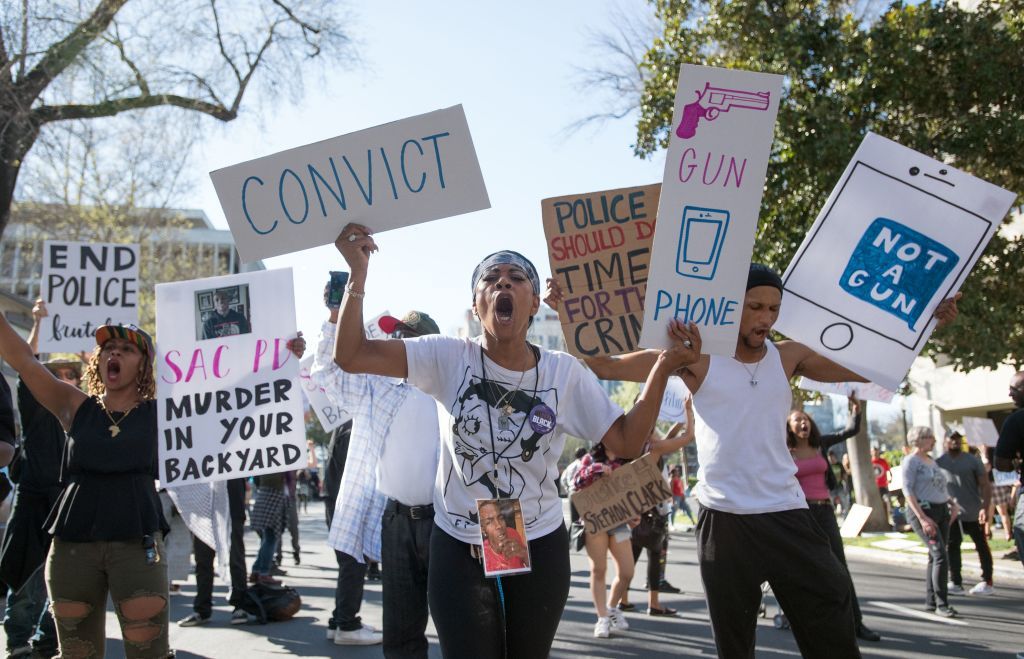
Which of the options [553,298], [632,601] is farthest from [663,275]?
[632,601]

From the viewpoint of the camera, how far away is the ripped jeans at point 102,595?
3938 millimetres

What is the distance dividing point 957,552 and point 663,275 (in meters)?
8.82

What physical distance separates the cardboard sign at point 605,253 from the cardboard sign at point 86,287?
18.3ft

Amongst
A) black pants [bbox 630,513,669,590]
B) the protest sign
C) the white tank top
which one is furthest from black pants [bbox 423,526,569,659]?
black pants [bbox 630,513,669,590]

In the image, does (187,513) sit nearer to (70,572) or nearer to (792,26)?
(70,572)

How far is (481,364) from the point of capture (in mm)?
3389

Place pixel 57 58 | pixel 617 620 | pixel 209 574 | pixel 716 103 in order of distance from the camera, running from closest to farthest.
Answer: pixel 716 103
pixel 617 620
pixel 209 574
pixel 57 58

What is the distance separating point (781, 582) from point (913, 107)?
41.9 feet

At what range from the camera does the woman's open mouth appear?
3.35 metres

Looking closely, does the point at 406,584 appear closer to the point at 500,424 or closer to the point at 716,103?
the point at 500,424

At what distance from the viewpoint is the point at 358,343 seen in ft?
10.5

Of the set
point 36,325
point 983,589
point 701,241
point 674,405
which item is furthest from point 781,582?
point 983,589

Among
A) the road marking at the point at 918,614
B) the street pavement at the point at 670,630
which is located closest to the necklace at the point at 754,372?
the street pavement at the point at 670,630

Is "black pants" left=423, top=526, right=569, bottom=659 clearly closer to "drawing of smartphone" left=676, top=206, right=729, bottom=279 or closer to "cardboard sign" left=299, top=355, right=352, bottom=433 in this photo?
"drawing of smartphone" left=676, top=206, right=729, bottom=279
